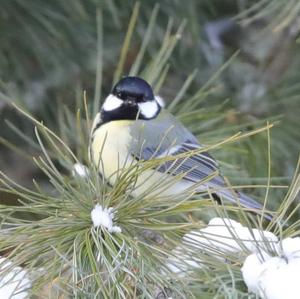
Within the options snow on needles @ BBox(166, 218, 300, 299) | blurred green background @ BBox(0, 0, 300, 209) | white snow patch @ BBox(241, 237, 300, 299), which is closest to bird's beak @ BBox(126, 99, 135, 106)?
blurred green background @ BBox(0, 0, 300, 209)

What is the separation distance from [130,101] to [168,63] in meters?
0.43

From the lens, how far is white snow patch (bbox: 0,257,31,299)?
863 mm

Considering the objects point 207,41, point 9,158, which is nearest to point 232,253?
point 207,41

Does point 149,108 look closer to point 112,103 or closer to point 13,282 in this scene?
point 112,103

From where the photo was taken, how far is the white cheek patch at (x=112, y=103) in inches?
53.4

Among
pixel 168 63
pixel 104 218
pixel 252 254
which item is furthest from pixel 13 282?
pixel 168 63

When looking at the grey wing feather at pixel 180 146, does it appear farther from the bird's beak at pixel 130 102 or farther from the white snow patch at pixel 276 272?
the white snow patch at pixel 276 272

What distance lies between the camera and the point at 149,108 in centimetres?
136

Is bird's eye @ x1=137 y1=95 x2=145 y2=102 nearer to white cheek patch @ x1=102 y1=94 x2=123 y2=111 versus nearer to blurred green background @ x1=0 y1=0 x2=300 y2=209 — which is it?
white cheek patch @ x1=102 y1=94 x2=123 y2=111

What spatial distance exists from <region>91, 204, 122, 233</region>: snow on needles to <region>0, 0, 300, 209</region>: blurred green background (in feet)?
2.02

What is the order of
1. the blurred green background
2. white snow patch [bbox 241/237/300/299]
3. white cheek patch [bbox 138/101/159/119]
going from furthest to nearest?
the blurred green background, white cheek patch [bbox 138/101/159/119], white snow patch [bbox 241/237/300/299]

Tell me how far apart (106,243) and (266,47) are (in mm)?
1090

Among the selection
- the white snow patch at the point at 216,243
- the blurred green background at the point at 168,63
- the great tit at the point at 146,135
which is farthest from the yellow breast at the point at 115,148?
the white snow patch at the point at 216,243

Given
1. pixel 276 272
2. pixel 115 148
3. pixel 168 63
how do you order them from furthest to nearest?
1. pixel 168 63
2. pixel 115 148
3. pixel 276 272
